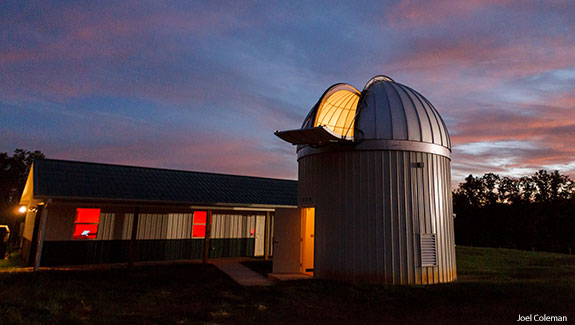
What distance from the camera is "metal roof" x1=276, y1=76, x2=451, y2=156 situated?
33.6 feet

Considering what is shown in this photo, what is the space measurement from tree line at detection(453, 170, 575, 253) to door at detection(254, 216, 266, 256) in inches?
1373

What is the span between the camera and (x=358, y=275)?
988cm

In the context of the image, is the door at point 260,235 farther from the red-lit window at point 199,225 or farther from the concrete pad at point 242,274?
the concrete pad at point 242,274

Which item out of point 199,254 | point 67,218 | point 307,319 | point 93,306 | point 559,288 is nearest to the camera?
point 307,319

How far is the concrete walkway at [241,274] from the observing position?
10352 mm

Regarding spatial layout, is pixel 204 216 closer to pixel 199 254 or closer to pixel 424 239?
pixel 199 254

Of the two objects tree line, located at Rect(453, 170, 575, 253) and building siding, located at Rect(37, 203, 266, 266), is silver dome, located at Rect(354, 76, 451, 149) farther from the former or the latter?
tree line, located at Rect(453, 170, 575, 253)

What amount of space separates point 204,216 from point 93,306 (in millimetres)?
9428

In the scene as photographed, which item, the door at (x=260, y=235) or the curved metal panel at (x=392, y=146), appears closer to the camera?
the curved metal panel at (x=392, y=146)

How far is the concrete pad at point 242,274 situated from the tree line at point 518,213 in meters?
38.6

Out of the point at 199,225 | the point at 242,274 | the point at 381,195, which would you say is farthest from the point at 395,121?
the point at 199,225

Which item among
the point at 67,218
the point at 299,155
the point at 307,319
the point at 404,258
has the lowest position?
the point at 307,319

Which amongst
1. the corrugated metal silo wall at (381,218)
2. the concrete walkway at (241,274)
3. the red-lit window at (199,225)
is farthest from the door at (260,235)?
the corrugated metal silo wall at (381,218)

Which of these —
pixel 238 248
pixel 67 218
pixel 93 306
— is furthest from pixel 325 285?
pixel 67 218
